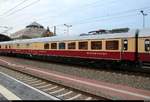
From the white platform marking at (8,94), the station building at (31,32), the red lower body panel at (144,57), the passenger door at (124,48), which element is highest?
the station building at (31,32)

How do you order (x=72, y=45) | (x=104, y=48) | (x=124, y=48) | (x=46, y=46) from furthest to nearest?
1. (x=46, y=46)
2. (x=72, y=45)
3. (x=104, y=48)
4. (x=124, y=48)

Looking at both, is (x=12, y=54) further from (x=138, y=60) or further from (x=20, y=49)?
(x=138, y=60)

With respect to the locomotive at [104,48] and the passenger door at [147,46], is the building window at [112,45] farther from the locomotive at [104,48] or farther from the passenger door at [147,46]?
the passenger door at [147,46]

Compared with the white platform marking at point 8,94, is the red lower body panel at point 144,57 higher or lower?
higher

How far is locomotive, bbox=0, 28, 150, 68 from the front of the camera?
2239 centimetres

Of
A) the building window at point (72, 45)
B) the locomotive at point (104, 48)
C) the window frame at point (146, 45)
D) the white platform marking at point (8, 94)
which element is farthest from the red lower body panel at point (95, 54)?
the white platform marking at point (8, 94)

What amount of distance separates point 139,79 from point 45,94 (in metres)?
6.73

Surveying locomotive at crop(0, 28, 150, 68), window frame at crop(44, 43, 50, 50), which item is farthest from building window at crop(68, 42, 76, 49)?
window frame at crop(44, 43, 50, 50)

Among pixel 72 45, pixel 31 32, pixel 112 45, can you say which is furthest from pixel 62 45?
pixel 31 32

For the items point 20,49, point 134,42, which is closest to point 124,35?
point 134,42

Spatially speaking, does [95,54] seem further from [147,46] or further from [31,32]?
[31,32]

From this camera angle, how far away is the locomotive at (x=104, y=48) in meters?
22.4

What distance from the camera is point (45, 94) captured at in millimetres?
13445

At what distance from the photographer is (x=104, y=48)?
26.2 m
